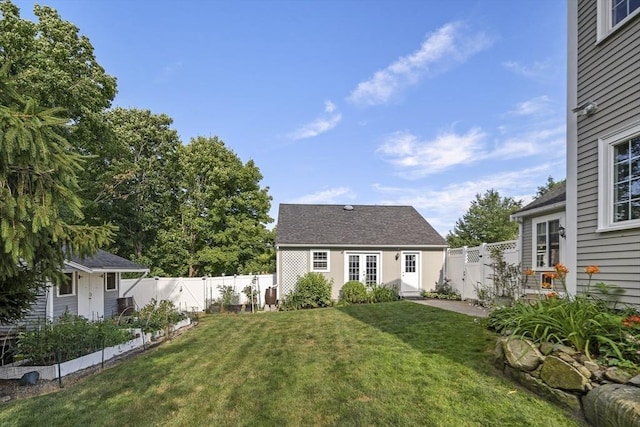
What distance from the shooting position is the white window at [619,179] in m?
4.71

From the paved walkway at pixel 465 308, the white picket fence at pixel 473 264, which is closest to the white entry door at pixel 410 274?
the white picket fence at pixel 473 264

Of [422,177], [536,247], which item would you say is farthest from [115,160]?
[536,247]

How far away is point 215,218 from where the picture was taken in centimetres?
2092

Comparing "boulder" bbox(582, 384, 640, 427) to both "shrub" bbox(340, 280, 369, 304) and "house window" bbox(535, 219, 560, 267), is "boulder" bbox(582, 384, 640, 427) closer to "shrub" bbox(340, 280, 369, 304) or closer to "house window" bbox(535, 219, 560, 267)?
"house window" bbox(535, 219, 560, 267)

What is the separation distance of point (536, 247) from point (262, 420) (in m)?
9.13

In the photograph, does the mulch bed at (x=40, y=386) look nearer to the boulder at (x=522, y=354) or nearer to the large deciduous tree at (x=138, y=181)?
the boulder at (x=522, y=354)

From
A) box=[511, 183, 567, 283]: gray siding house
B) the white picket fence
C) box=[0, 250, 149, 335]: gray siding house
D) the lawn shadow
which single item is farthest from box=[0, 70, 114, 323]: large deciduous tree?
the white picket fence

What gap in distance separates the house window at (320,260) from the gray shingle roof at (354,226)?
0.48m

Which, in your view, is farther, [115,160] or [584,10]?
[115,160]

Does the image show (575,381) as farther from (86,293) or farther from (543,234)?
(86,293)

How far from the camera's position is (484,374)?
176 inches

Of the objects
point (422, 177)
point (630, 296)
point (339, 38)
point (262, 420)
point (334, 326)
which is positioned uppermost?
point (339, 38)

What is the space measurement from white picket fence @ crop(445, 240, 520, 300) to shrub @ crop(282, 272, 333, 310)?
535 centimetres

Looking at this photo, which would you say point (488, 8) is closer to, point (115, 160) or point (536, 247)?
point (536, 247)
